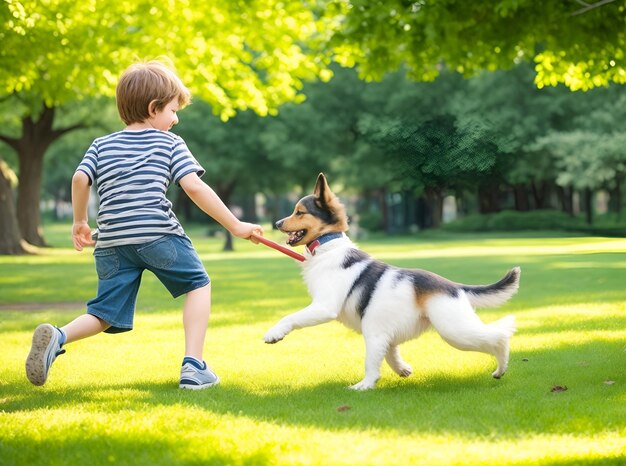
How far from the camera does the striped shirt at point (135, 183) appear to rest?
6.15 m

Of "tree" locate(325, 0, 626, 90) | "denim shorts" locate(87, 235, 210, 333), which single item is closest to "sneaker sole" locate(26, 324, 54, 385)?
"denim shorts" locate(87, 235, 210, 333)

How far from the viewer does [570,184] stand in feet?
116

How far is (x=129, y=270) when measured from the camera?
6258 millimetres

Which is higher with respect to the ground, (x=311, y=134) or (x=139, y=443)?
(x=311, y=134)

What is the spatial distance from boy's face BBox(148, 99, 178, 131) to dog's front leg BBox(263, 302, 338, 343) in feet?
5.38

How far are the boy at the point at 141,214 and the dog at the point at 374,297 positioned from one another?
19.7 inches

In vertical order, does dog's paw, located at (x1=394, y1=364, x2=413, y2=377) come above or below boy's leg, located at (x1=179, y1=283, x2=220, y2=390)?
below

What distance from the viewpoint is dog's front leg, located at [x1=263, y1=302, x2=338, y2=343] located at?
236 inches

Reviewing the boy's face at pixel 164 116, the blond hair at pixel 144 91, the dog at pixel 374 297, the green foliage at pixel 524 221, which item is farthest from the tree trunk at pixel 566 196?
the blond hair at pixel 144 91

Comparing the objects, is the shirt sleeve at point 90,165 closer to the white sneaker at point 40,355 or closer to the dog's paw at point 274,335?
the white sneaker at point 40,355

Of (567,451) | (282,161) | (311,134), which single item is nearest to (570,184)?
(311,134)

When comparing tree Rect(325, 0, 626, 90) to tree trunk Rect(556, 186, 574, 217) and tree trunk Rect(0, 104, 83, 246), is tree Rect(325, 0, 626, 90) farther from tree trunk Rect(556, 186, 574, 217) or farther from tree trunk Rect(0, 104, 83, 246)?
tree trunk Rect(556, 186, 574, 217)

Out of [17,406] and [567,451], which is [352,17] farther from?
[567,451]

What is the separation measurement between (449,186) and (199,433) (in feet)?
13.6
